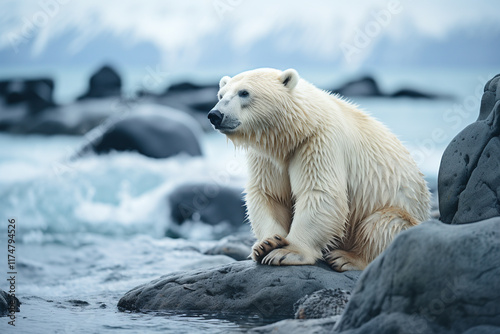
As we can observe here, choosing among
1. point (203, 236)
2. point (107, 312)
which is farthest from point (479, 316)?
point (203, 236)

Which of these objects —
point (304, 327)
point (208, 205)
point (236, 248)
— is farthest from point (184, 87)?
point (304, 327)

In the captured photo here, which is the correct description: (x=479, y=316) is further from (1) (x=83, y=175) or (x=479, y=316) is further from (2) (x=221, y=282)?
(1) (x=83, y=175)

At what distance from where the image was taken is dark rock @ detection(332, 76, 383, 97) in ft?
55.7

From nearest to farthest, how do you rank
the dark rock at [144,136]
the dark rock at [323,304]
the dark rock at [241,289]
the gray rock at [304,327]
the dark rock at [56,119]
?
1. the gray rock at [304,327]
2. the dark rock at [323,304]
3. the dark rock at [241,289]
4. the dark rock at [144,136]
5. the dark rock at [56,119]

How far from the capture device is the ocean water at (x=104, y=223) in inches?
183

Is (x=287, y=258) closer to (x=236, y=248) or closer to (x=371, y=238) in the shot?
(x=371, y=238)

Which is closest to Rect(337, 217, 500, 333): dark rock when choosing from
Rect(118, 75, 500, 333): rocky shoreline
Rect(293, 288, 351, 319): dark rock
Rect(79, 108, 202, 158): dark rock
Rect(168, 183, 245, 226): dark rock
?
Rect(118, 75, 500, 333): rocky shoreline

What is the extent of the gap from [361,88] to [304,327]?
1404 cm

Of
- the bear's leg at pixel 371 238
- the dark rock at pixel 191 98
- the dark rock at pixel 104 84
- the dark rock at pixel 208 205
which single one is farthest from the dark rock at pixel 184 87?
the bear's leg at pixel 371 238

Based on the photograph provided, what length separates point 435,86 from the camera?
17078 millimetres

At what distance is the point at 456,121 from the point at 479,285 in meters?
13.4

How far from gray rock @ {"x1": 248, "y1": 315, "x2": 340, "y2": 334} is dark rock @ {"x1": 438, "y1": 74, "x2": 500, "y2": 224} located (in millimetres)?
1462

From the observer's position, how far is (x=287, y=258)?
15.4ft

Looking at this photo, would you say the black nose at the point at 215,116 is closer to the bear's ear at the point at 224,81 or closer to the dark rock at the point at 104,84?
the bear's ear at the point at 224,81
